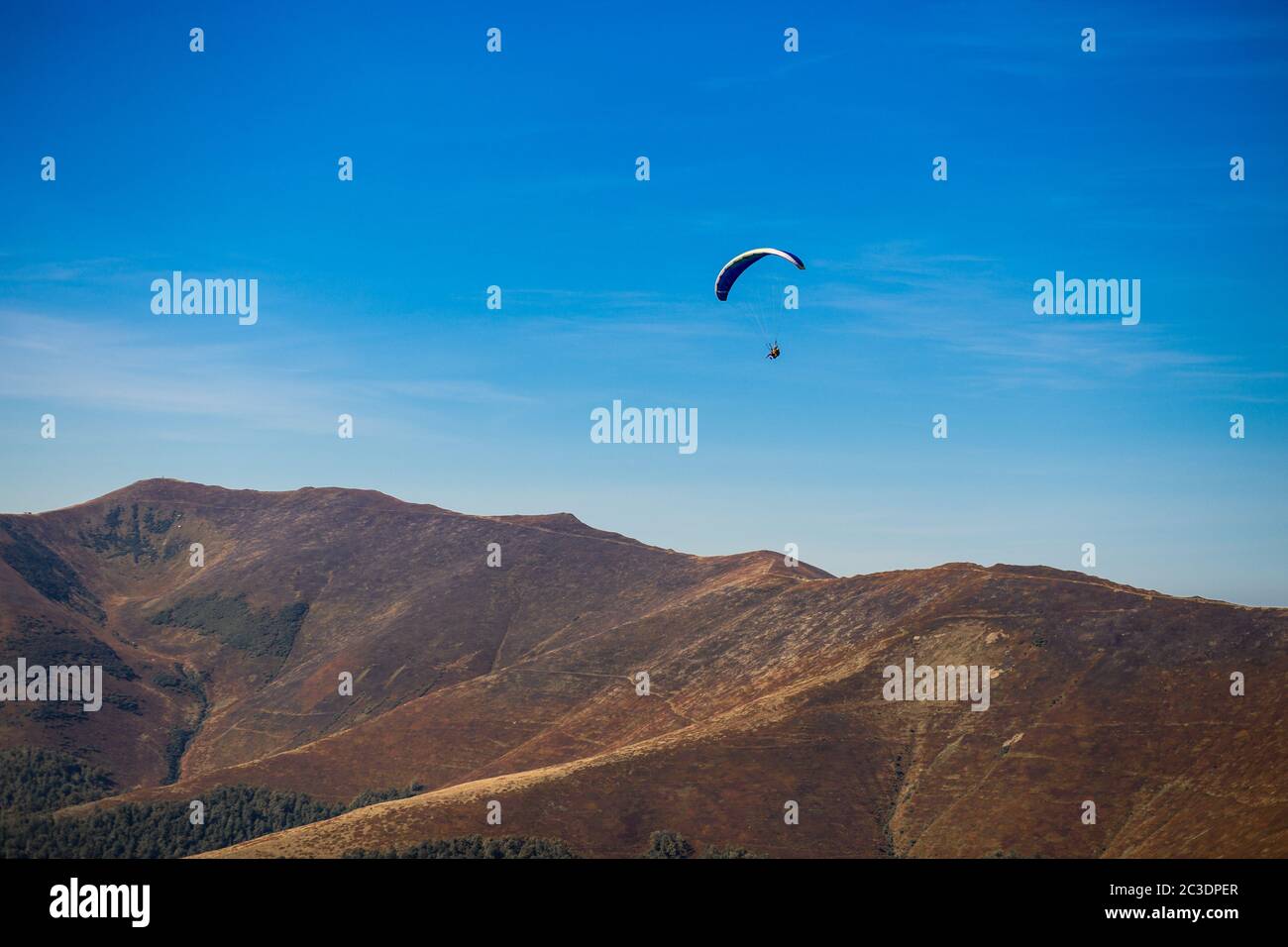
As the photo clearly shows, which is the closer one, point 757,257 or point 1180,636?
point 757,257

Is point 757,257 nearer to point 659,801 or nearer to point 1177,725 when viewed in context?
point 659,801
